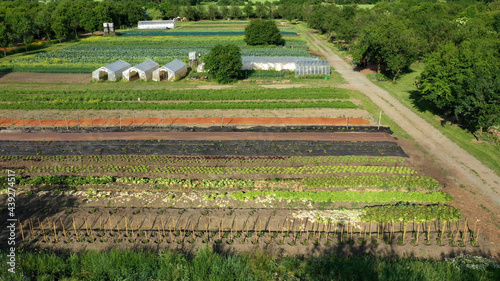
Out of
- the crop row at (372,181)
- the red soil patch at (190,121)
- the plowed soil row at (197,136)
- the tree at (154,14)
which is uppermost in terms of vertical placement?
the tree at (154,14)

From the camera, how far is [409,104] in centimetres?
4112

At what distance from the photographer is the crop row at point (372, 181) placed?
2430 centimetres

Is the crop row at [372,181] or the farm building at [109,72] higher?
the farm building at [109,72]

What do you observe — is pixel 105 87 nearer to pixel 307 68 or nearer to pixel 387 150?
pixel 307 68

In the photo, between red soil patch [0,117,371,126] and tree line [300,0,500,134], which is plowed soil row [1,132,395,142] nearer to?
red soil patch [0,117,371,126]

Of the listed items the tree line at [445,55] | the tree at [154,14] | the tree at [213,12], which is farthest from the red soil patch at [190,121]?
the tree at [213,12]

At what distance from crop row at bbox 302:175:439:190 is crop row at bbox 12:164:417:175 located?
2.73 feet

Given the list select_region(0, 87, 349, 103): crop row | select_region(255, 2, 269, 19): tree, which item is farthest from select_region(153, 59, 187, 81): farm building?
select_region(255, 2, 269, 19): tree

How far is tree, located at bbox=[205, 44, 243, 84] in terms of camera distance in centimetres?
4847

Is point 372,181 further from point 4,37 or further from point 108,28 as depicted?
point 108,28

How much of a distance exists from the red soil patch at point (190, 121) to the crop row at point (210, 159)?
24.7 ft

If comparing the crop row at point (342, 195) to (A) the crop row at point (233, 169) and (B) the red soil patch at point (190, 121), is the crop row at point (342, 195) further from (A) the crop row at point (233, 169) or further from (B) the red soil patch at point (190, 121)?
(B) the red soil patch at point (190, 121)

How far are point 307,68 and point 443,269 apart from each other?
131 ft

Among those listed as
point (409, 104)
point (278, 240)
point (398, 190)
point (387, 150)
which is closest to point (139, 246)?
point (278, 240)
